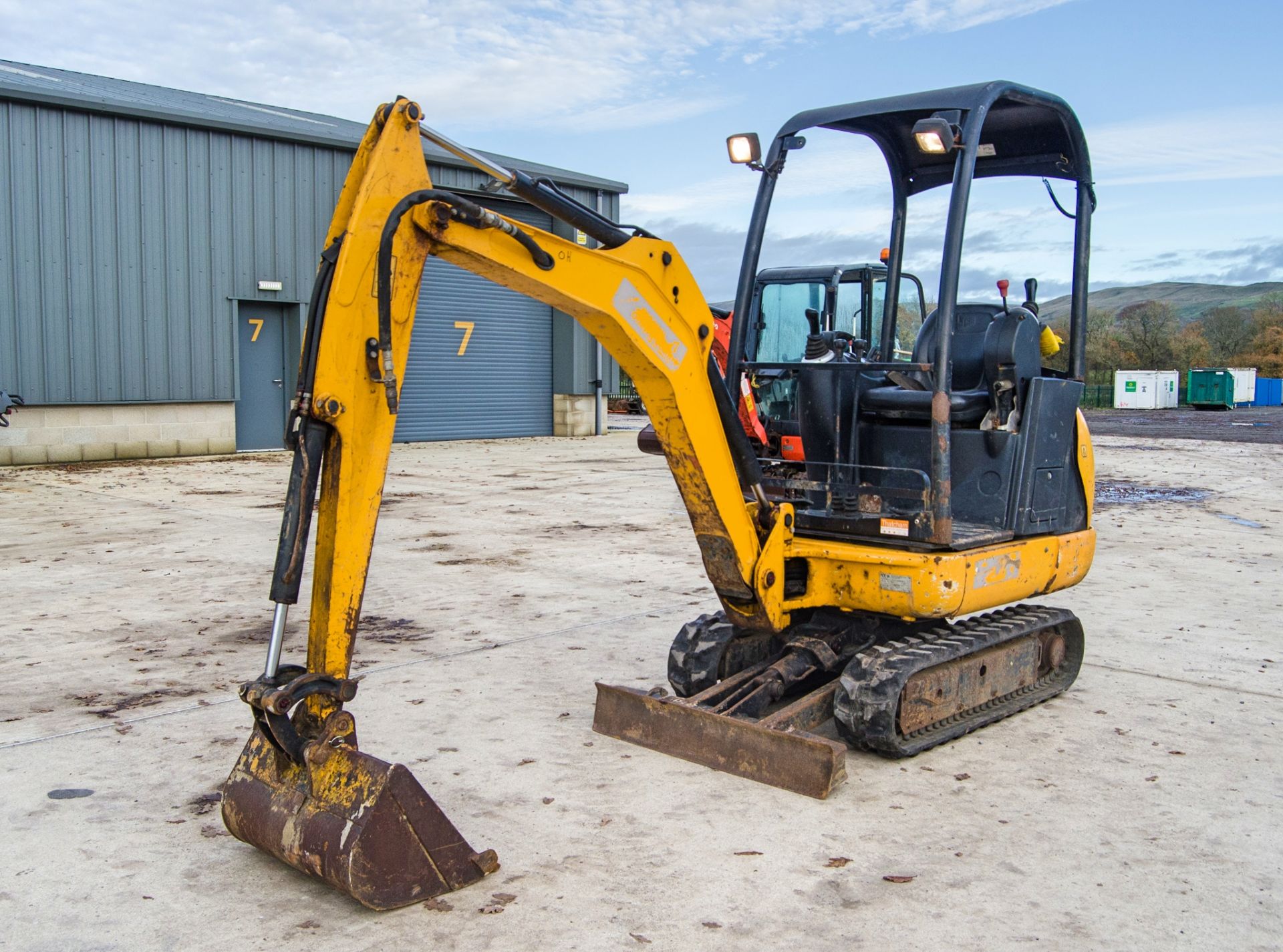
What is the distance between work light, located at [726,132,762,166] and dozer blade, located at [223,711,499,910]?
10.6ft

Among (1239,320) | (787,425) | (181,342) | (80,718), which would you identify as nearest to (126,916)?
(80,718)

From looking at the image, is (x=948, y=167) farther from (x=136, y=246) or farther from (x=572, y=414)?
(x=572, y=414)

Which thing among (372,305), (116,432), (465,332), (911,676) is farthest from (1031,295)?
(465,332)

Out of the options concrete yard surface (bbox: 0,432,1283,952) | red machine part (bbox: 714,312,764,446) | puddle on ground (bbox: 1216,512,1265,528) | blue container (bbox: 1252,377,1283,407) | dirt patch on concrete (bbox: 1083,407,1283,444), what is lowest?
concrete yard surface (bbox: 0,432,1283,952)

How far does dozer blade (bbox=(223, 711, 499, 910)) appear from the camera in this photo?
3.57m

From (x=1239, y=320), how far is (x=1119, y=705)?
84.3 metres

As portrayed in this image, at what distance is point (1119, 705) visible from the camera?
5.85 m

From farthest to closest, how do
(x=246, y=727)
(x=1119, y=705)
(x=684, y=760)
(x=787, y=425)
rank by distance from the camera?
(x=787, y=425)
(x=1119, y=705)
(x=246, y=727)
(x=684, y=760)

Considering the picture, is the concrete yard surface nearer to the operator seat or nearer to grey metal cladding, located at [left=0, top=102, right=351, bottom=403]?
the operator seat

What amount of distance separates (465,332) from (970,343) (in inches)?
732

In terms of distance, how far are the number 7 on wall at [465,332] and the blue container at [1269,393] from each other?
46.8 meters

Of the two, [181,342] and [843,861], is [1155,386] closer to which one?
[181,342]

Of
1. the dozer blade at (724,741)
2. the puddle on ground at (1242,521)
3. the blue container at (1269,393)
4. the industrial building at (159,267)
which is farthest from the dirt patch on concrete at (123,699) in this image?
the blue container at (1269,393)

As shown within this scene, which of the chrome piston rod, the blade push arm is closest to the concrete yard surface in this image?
the chrome piston rod
